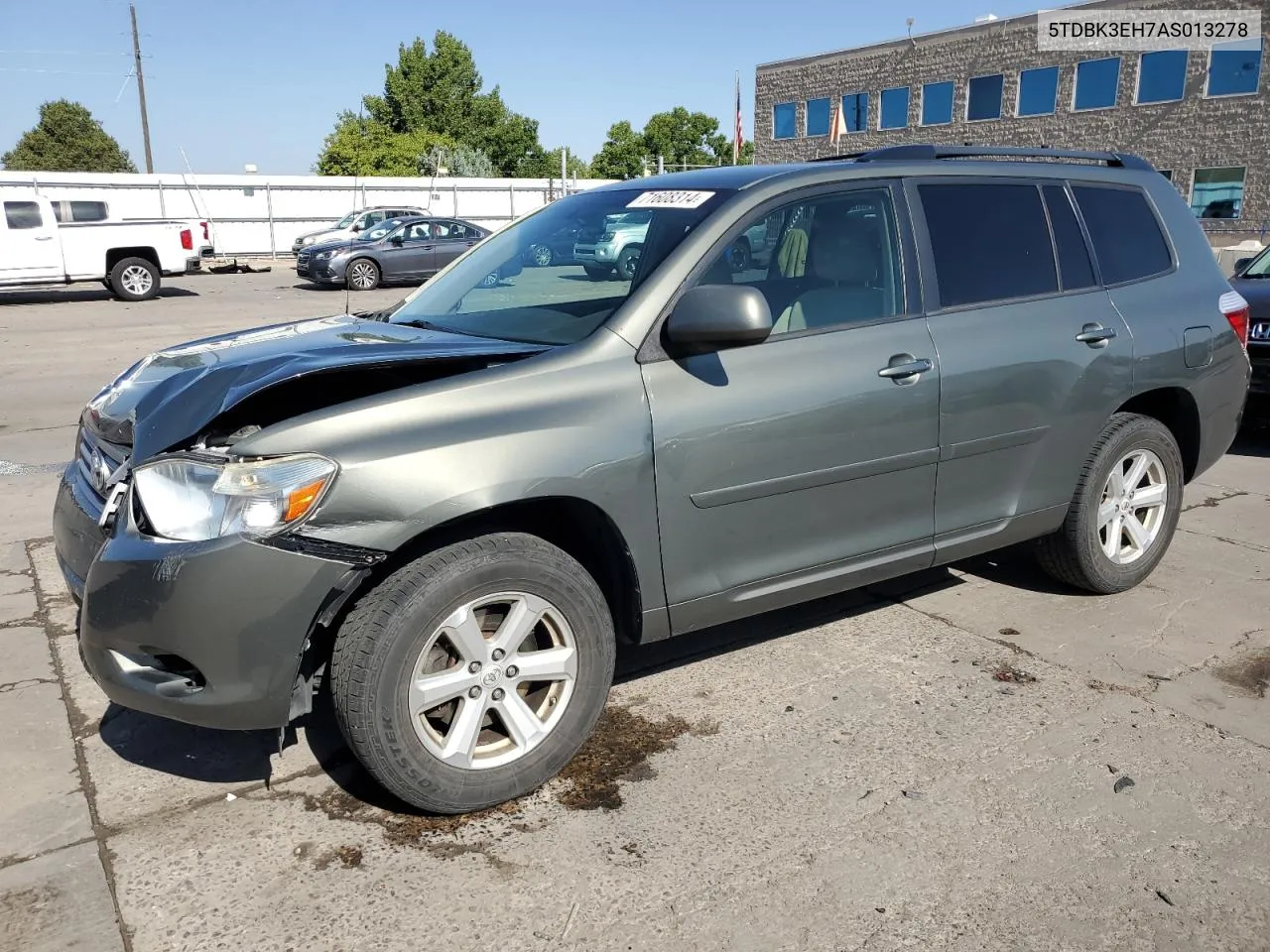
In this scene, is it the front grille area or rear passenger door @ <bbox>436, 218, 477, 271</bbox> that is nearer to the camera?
the front grille area

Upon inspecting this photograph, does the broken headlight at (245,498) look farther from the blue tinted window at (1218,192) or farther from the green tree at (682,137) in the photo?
the green tree at (682,137)

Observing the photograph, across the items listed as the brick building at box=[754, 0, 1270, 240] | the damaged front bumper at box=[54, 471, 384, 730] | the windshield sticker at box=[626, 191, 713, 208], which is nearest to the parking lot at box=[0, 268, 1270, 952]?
the damaged front bumper at box=[54, 471, 384, 730]

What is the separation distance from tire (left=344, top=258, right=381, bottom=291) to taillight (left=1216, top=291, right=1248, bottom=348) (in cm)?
1875

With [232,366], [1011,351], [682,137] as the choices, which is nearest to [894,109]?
[1011,351]

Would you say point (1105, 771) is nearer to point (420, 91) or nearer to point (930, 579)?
point (930, 579)

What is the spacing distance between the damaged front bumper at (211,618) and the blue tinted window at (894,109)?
43.2 m

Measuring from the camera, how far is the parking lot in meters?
2.52

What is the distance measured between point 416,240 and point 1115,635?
19958 millimetres

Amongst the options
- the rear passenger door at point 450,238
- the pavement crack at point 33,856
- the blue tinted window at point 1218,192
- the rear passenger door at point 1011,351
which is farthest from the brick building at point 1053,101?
the pavement crack at point 33,856

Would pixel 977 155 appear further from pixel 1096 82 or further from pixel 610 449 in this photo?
pixel 1096 82

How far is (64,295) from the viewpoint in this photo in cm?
2109

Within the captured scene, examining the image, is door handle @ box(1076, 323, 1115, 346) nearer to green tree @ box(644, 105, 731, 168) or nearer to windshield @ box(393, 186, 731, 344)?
windshield @ box(393, 186, 731, 344)

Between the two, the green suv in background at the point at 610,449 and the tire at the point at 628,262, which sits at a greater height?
the tire at the point at 628,262

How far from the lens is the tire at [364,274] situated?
21.3m
